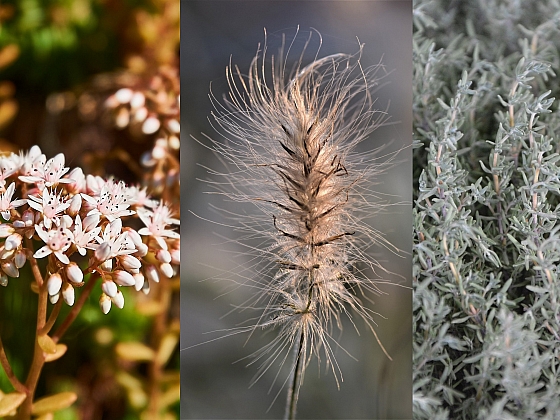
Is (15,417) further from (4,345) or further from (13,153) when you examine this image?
(13,153)

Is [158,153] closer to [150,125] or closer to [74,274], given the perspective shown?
[150,125]

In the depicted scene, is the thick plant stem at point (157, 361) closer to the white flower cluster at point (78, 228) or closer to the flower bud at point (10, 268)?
the white flower cluster at point (78, 228)

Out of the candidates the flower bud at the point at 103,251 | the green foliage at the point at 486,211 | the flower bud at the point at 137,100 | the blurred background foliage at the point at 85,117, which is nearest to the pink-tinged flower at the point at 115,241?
the flower bud at the point at 103,251

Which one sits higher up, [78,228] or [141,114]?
[141,114]

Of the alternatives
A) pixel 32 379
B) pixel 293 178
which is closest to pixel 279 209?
pixel 293 178

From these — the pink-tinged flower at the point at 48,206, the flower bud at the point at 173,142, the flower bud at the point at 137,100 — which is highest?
the flower bud at the point at 137,100

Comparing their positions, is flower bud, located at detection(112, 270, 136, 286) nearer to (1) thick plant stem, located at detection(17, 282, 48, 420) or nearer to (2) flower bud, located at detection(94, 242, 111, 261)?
(2) flower bud, located at detection(94, 242, 111, 261)
